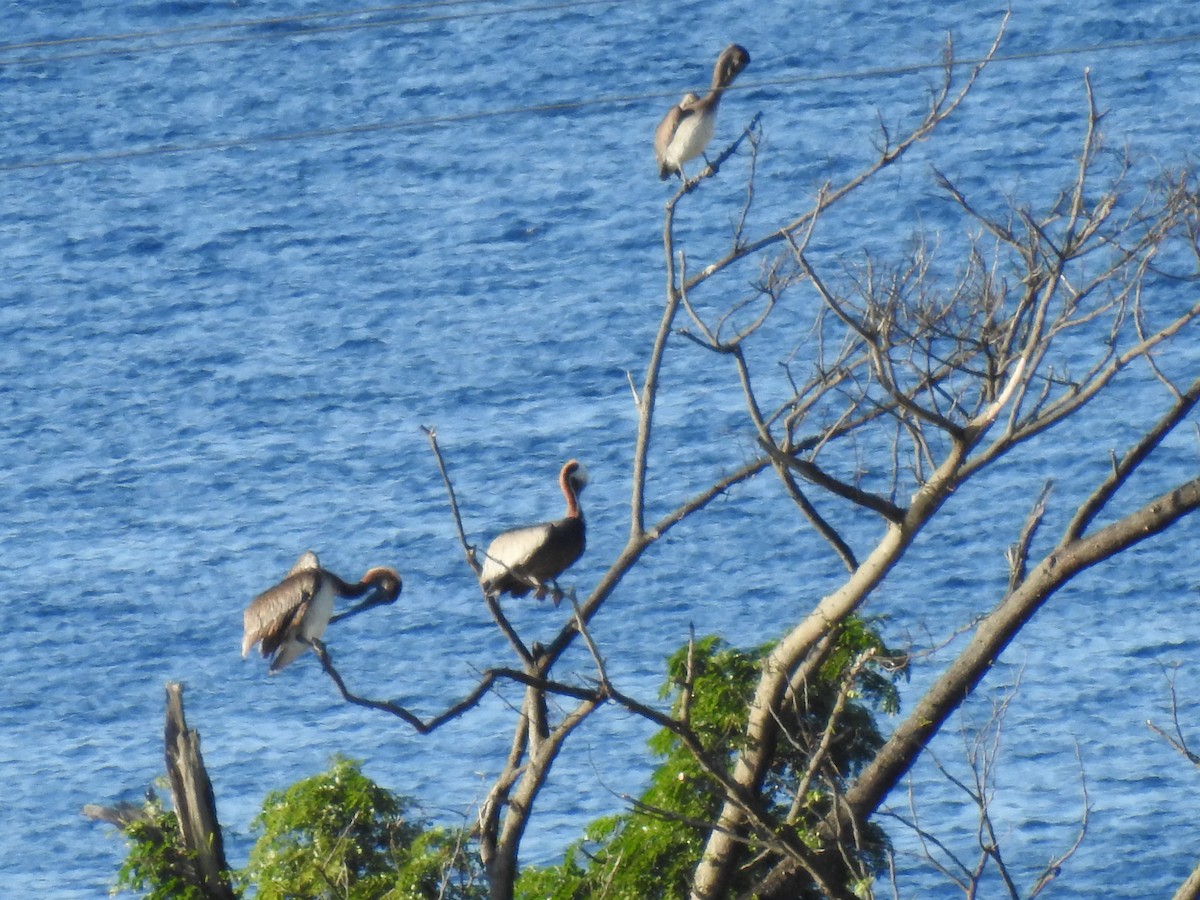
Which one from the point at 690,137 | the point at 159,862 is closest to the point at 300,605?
the point at 159,862

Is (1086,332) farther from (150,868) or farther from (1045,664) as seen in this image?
(150,868)

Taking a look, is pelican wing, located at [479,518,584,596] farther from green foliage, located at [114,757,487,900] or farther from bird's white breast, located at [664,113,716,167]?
bird's white breast, located at [664,113,716,167]

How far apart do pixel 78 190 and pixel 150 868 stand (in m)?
19.0

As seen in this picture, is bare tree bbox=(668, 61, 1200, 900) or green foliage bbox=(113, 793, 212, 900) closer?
bare tree bbox=(668, 61, 1200, 900)

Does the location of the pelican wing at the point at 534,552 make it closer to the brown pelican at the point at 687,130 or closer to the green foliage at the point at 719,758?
the green foliage at the point at 719,758

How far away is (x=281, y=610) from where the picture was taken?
8930mm

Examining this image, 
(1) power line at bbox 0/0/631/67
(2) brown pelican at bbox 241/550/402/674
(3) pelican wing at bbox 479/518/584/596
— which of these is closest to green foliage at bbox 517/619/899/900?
(3) pelican wing at bbox 479/518/584/596

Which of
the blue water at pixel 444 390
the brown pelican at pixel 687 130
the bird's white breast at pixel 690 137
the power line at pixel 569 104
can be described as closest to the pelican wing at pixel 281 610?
the brown pelican at pixel 687 130

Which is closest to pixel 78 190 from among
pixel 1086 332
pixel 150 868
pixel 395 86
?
pixel 395 86

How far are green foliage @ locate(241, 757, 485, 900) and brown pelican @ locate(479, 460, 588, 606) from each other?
1131 millimetres

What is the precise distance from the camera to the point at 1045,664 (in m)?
18.3

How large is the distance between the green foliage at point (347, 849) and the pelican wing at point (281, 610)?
0.67 m

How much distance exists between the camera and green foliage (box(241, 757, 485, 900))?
8883 millimetres

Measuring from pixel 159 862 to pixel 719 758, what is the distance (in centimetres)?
233
